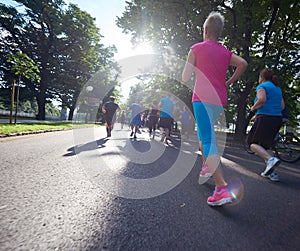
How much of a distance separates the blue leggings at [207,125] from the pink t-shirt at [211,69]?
2.7 inches

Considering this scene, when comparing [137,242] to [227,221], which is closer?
[137,242]

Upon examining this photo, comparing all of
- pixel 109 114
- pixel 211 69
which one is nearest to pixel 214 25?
pixel 211 69

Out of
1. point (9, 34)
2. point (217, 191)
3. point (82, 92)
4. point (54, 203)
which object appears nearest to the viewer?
point (54, 203)

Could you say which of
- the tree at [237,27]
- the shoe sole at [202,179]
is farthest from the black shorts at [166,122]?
the shoe sole at [202,179]

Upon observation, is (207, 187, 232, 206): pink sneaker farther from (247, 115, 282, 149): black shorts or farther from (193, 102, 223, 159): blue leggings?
(247, 115, 282, 149): black shorts

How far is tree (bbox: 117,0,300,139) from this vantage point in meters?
10.3

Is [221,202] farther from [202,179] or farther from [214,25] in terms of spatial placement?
[214,25]

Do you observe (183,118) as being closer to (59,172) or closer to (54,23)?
(59,172)

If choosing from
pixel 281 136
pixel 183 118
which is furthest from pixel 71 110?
pixel 281 136

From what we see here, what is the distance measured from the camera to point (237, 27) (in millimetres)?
11711

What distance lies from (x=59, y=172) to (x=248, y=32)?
41.0 ft

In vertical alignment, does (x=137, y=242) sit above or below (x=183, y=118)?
below

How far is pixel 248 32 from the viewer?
11422mm

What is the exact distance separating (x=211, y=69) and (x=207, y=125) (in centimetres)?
62
